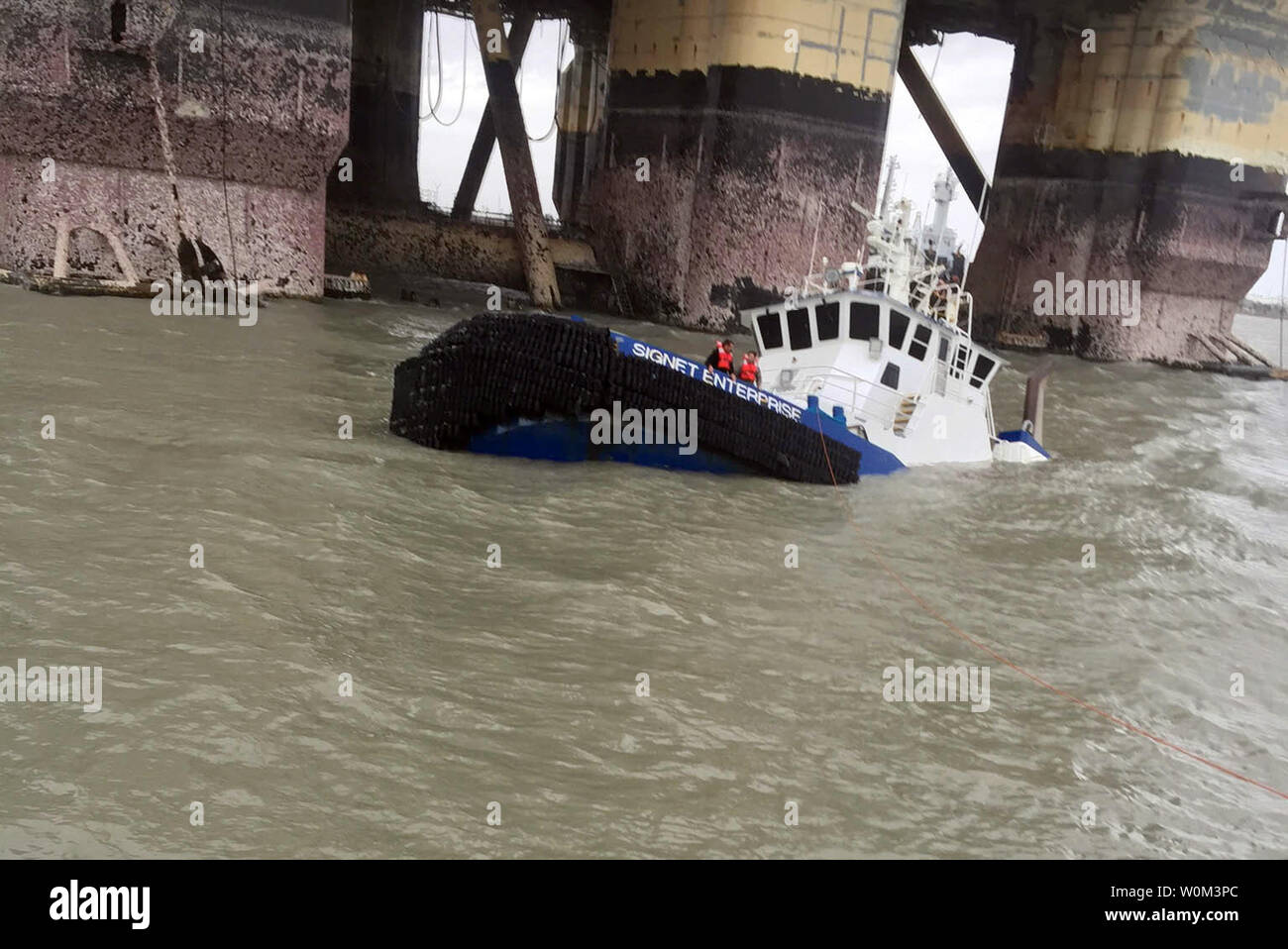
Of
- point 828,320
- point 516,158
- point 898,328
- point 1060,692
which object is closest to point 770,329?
point 828,320

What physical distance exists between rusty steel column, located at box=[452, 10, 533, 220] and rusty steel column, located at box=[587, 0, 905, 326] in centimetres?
1135

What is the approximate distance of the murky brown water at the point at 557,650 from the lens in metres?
4.66

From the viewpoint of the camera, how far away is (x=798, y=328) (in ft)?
44.5

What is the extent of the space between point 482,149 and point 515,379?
84.9 ft

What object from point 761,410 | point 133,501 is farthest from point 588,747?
point 761,410

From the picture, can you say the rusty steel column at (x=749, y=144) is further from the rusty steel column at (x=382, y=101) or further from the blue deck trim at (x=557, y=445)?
the blue deck trim at (x=557, y=445)

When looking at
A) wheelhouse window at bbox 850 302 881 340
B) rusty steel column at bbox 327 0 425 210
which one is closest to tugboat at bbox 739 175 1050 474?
wheelhouse window at bbox 850 302 881 340

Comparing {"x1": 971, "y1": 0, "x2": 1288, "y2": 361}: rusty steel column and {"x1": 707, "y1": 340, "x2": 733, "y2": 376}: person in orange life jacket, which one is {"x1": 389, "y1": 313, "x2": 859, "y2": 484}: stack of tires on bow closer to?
{"x1": 707, "y1": 340, "x2": 733, "y2": 376}: person in orange life jacket

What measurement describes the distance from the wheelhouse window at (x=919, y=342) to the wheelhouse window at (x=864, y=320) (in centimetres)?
46

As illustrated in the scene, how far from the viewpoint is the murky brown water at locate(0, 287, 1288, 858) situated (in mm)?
4656

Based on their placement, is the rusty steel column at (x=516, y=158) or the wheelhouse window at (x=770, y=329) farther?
the rusty steel column at (x=516, y=158)

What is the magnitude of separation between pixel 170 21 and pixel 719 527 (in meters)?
11.8

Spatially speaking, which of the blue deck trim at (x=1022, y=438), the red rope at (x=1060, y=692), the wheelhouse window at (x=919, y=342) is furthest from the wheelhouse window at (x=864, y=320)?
the red rope at (x=1060, y=692)

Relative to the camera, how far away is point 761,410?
11.4 m
